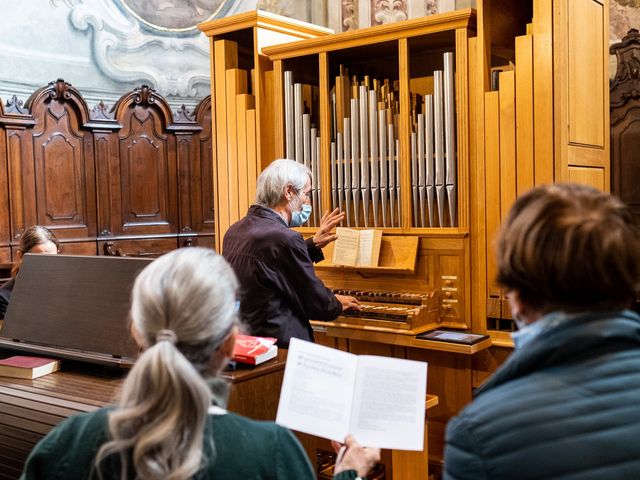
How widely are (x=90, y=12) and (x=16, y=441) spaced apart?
25.5 ft

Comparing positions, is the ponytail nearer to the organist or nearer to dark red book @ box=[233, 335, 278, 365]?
dark red book @ box=[233, 335, 278, 365]

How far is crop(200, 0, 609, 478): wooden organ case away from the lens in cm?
486

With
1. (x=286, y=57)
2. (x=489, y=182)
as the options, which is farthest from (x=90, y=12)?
(x=489, y=182)

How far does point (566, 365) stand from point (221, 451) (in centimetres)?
74

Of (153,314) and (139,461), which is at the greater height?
(153,314)

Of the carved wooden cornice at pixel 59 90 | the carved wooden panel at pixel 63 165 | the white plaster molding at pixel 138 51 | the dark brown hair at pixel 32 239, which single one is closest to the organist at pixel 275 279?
the dark brown hair at pixel 32 239

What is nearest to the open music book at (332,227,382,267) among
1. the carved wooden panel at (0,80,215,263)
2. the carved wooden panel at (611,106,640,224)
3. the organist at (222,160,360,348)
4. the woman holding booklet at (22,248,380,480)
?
the organist at (222,160,360,348)

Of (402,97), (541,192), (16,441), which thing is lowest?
(16,441)

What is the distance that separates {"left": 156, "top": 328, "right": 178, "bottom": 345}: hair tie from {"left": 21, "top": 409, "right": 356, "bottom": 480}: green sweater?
19 centimetres

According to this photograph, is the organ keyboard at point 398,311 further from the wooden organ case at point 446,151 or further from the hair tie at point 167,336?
the hair tie at point 167,336

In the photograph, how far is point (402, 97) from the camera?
538 cm

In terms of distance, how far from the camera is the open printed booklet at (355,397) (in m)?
2.17

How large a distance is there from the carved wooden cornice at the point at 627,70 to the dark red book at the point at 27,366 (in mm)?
5222

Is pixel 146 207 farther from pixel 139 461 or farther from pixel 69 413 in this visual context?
pixel 139 461
